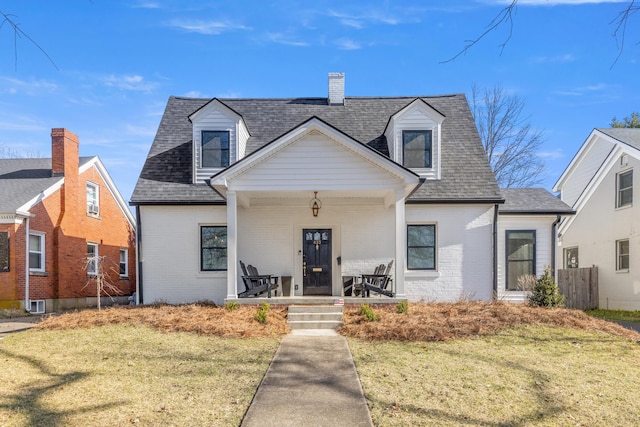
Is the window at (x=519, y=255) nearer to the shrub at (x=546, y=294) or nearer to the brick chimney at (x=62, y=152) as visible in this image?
the shrub at (x=546, y=294)

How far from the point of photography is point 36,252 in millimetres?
15477

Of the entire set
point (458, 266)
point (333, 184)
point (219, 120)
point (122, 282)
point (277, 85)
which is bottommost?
point (122, 282)

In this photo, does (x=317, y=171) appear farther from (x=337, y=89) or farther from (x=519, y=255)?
(x=519, y=255)

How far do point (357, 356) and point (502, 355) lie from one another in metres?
2.52

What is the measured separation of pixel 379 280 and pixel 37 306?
12138 millimetres

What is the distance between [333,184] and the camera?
442 inches

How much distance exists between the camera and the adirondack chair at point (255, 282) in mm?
11539

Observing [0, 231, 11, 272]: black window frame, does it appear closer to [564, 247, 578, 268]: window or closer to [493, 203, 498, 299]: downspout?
[493, 203, 498, 299]: downspout

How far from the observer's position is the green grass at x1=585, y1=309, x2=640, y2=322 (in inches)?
542

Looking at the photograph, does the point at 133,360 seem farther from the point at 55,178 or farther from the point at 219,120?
the point at 55,178

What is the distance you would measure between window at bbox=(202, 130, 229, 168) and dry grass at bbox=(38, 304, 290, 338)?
497 centimetres

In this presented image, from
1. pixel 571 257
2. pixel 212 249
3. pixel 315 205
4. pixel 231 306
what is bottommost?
pixel 231 306

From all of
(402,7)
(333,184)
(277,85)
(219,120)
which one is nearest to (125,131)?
(219,120)

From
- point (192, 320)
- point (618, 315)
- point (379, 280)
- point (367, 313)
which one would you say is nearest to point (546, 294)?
point (379, 280)
